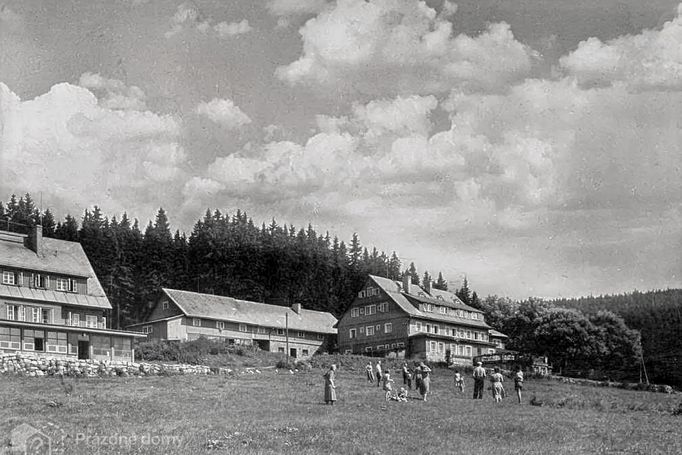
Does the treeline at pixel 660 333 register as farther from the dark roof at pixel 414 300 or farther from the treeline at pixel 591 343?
the dark roof at pixel 414 300

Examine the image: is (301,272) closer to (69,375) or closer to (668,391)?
(668,391)

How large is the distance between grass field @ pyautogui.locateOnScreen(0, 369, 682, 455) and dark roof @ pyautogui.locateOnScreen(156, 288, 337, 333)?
42.3 m

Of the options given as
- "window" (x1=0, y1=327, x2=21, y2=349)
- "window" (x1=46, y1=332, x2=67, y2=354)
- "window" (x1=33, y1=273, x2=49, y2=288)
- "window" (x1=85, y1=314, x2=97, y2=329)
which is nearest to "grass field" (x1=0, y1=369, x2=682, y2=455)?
"window" (x1=0, y1=327, x2=21, y2=349)

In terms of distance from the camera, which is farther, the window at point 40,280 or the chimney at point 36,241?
the chimney at point 36,241

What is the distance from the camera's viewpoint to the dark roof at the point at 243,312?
8669 centimetres

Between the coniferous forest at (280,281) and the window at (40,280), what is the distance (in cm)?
3754

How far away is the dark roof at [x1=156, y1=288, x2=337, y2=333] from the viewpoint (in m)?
86.7

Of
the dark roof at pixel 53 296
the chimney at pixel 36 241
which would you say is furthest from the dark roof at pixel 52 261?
the chimney at pixel 36 241

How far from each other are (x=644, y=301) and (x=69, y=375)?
516 ft

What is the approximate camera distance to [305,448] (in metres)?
22.0

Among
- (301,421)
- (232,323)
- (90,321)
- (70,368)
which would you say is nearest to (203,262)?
(232,323)

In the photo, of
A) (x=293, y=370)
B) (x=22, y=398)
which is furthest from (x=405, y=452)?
(x=293, y=370)

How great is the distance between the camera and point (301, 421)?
27859mm

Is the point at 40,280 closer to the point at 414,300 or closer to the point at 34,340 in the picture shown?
the point at 34,340
